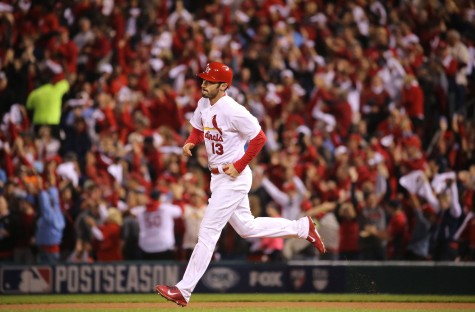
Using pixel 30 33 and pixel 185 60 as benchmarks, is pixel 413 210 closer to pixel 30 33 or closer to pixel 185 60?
pixel 185 60

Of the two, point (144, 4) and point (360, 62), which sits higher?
point (144, 4)

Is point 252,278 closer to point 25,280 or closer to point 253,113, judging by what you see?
point 25,280

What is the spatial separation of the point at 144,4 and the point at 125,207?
6331 mm

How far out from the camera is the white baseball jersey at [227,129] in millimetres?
9664

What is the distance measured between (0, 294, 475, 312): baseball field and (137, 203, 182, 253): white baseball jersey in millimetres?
1054

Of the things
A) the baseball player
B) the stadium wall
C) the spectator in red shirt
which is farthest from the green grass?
the baseball player

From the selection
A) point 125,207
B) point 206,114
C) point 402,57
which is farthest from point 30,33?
point 206,114

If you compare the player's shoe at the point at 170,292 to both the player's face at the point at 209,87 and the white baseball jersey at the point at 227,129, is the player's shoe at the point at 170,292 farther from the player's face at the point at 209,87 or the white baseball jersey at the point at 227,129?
the player's face at the point at 209,87

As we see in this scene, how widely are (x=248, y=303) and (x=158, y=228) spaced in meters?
2.52

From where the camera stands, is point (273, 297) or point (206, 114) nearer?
point (206, 114)

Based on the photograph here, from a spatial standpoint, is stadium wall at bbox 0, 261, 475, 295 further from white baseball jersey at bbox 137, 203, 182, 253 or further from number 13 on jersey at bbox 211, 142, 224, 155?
number 13 on jersey at bbox 211, 142, 224, 155

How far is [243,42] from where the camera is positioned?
19.1 metres

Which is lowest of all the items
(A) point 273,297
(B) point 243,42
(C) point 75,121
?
(A) point 273,297

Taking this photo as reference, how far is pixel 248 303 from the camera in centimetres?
1180
